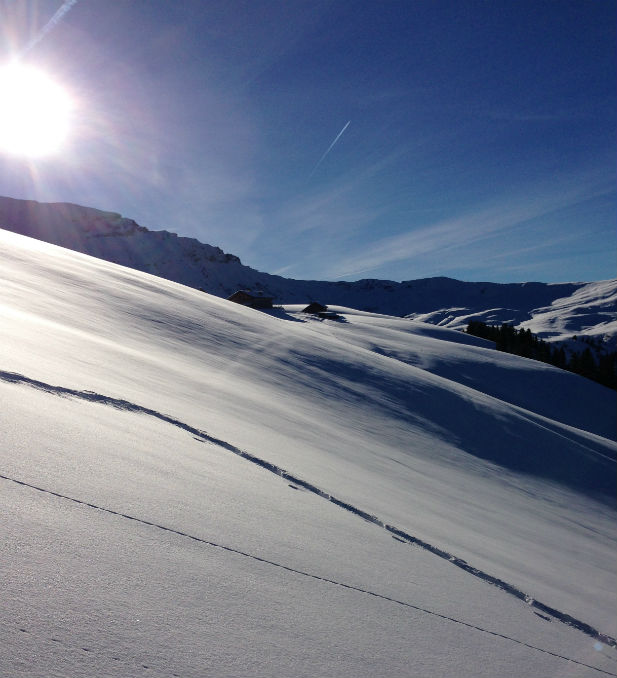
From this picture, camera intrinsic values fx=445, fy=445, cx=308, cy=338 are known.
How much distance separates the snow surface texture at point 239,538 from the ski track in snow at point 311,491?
20 mm

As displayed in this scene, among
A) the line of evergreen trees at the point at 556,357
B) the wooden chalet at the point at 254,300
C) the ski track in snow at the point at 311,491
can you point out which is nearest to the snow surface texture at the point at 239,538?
the ski track in snow at the point at 311,491

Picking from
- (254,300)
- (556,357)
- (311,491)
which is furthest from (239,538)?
(556,357)

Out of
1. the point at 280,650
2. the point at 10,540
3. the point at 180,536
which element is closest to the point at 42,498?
the point at 10,540

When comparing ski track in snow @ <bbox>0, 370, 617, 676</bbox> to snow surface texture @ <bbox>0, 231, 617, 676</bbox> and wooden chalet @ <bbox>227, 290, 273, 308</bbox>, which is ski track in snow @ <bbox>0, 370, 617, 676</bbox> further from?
wooden chalet @ <bbox>227, 290, 273, 308</bbox>

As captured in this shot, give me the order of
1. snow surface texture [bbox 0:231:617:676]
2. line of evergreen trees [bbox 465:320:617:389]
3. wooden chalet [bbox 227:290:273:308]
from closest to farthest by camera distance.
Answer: snow surface texture [bbox 0:231:617:676] → wooden chalet [bbox 227:290:273:308] → line of evergreen trees [bbox 465:320:617:389]

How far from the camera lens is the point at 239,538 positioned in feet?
8.09

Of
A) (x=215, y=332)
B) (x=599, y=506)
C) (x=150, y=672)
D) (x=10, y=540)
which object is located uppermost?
(x=215, y=332)

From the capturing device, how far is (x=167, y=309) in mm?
13195

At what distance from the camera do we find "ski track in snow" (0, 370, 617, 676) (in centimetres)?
227

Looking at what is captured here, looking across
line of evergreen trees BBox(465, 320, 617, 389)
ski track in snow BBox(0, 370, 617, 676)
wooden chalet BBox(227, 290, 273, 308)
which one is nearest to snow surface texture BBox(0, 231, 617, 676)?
ski track in snow BBox(0, 370, 617, 676)

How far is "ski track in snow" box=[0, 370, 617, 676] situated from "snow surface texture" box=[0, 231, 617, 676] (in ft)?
0.07

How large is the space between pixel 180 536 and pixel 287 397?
282 inches

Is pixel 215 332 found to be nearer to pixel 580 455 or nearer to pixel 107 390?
pixel 107 390

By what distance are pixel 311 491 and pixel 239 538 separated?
5.57 ft
